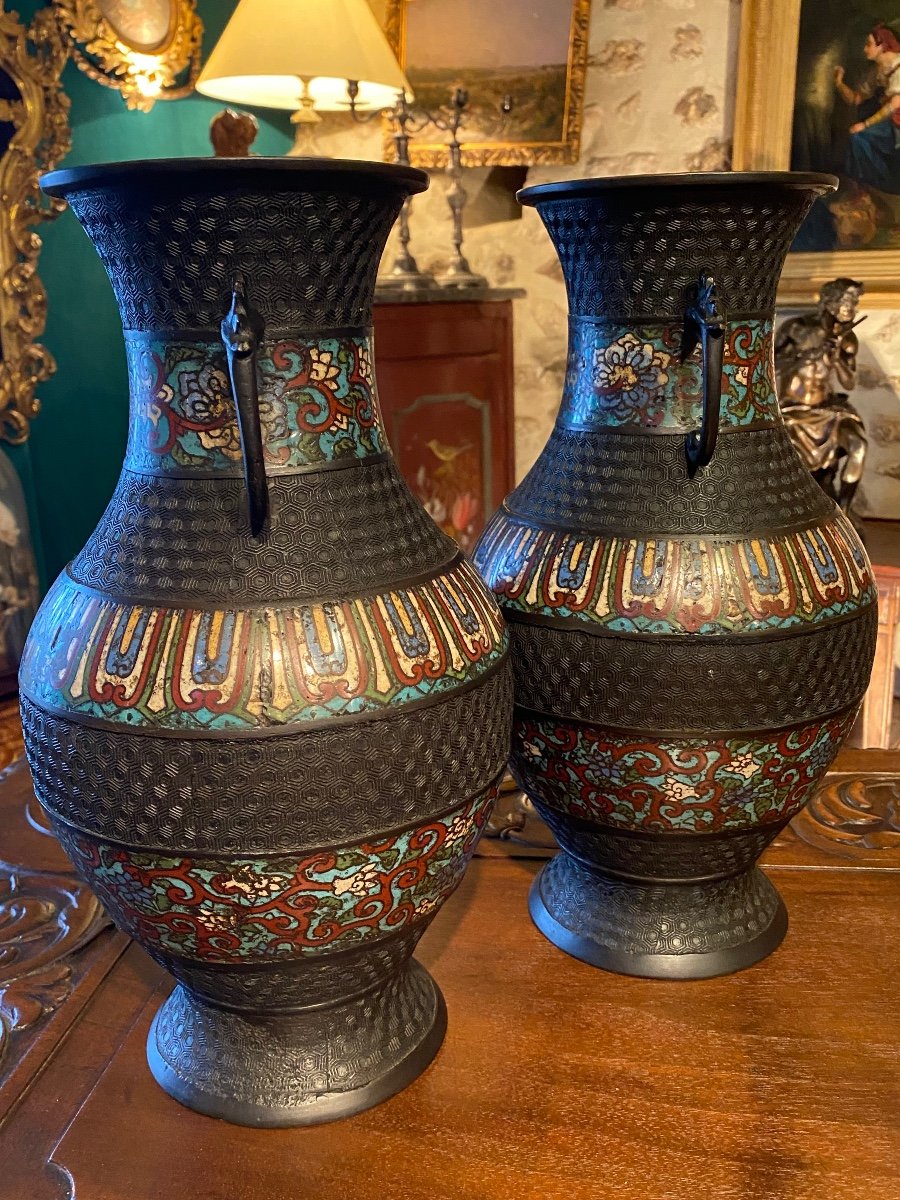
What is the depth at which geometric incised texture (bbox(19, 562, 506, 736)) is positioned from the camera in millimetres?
633

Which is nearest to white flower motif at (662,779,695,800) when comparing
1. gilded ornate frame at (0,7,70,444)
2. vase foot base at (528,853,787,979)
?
vase foot base at (528,853,787,979)

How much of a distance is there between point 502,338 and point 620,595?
6.55ft

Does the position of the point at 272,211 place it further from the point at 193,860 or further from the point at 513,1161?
the point at 513,1161

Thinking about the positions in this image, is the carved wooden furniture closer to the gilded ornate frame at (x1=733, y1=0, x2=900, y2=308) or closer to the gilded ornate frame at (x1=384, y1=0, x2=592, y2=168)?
the gilded ornate frame at (x1=733, y1=0, x2=900, y2=308)

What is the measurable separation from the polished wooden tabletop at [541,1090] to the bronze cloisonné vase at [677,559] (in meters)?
0.13

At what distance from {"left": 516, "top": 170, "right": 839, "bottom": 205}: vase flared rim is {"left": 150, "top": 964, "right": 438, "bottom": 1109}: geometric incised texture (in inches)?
22.0

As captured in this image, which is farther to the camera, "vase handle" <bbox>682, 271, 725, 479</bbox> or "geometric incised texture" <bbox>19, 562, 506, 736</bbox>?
"vase handle" <bbox>682, 271, 725, 479</bbox>

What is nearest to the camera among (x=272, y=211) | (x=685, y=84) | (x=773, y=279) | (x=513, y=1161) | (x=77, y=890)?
(x=272, y=211)

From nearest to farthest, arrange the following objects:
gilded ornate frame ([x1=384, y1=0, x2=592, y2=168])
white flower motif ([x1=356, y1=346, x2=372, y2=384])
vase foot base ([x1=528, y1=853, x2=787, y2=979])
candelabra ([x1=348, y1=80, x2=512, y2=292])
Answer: white flower motif ([x1=356, y1=346, x2=372, y2=384]) → vase foot base ([x1=528, y1=853, x2=787, y2=979]) → candelabra ([x1=348, y1=80, x2=512, y2=292]) → gilded ornate frame ([x1=384, y1=0, x2=592, y2=168])

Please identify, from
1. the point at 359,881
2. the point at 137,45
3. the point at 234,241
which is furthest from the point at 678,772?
the point at 137,45

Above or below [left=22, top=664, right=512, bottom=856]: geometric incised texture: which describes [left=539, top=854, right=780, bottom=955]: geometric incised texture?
below

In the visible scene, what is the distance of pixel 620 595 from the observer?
0.81m

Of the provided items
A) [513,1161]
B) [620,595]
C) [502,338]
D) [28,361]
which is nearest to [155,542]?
[620,595]

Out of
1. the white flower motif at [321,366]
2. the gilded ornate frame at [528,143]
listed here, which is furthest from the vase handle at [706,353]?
the gilded ornate frame at [528,143]
